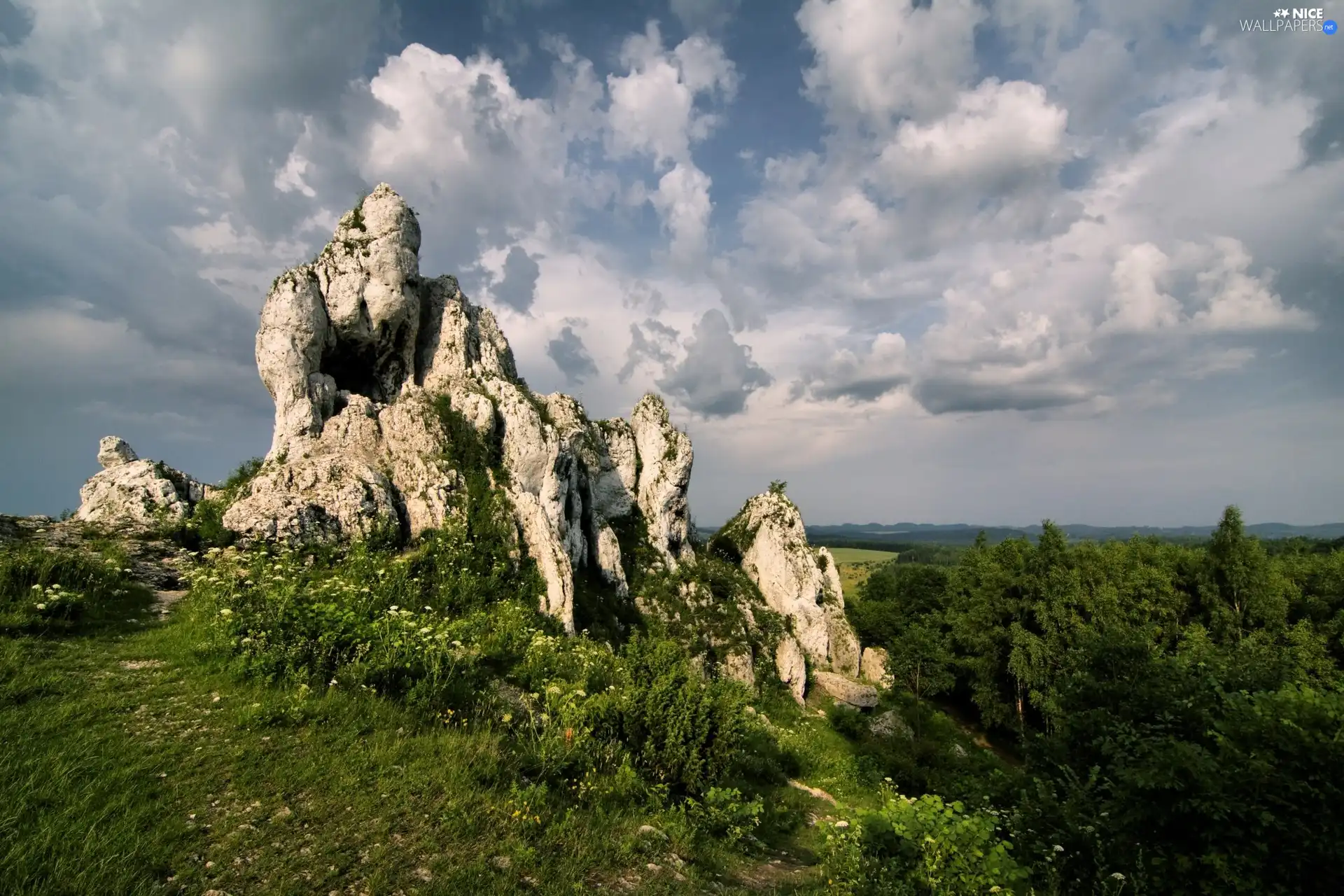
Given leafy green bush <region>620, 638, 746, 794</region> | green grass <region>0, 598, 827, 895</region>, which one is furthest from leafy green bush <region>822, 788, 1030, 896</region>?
leafy green bush <region>620, 638, 746, 794</region>

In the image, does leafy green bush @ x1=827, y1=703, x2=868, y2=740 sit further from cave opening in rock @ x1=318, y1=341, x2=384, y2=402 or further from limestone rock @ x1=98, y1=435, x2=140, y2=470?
limestone rock @ x1=98, y1=435, x2=140, y2=470

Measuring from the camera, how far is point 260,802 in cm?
545

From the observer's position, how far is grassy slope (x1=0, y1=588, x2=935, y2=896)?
4477 millimetres

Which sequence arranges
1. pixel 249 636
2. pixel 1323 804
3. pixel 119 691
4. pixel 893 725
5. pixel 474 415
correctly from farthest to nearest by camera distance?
pixel 893 725, pixel 474 415, pixel 249 636, pixel 119 691, pixel 1323 804

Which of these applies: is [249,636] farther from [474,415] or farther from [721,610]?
[721,610]

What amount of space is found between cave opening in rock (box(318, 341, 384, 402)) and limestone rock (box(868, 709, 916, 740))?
105ft

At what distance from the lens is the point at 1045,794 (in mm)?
7699

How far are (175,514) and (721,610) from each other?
84.0ft

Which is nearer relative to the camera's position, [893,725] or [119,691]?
[119,691]

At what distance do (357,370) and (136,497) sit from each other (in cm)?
1168

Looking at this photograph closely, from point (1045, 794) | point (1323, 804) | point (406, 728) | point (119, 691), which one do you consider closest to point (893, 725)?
point (1045, 794)

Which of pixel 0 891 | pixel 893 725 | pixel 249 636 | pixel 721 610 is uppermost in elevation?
pixel 249 636

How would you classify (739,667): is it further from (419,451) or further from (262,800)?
(262,800)

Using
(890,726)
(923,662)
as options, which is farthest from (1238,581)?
(890,726)
